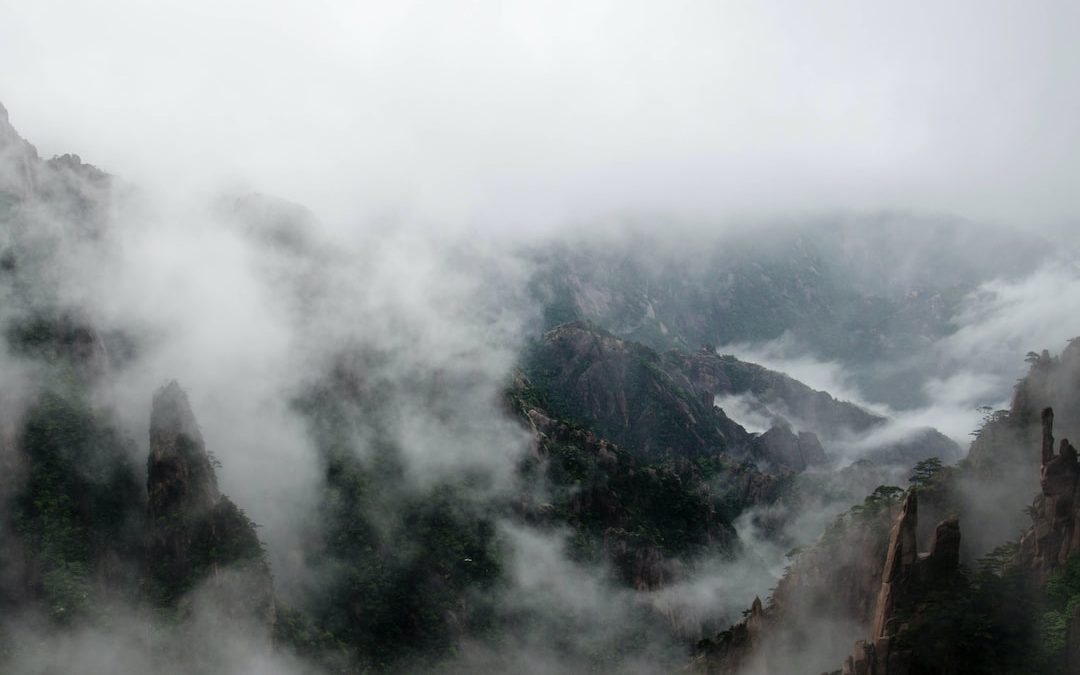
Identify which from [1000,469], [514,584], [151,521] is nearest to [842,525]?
[1000,469]

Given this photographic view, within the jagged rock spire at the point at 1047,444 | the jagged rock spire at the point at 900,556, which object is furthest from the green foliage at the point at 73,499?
the jagged rock spire at the point at 1047,444

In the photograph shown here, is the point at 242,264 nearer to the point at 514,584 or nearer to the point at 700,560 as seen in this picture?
the point at 514,584

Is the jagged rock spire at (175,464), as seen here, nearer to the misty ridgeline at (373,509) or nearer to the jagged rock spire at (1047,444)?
the misty ridgeline at (373,509)

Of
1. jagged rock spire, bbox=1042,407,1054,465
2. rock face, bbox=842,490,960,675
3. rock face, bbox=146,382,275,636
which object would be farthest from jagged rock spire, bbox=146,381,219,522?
jagged rock spire, bbox=1042,407,1054,465

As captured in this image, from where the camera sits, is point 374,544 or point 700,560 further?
point 700,560

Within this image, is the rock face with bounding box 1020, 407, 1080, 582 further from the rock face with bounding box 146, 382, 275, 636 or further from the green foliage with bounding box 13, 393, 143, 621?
the green foliage with bounding box 13, 393, 143, 621

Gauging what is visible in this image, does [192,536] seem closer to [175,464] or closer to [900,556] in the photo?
[175,464]

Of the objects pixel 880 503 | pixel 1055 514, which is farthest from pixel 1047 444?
pixel 880 503
